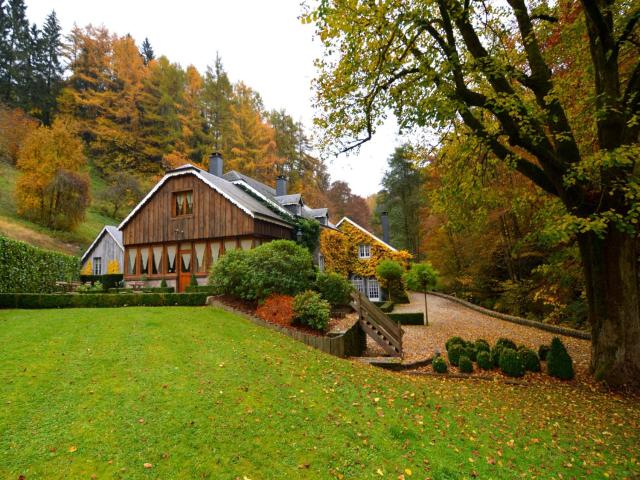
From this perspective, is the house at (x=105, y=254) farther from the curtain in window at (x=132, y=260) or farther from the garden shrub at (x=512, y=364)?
the garden shrub at (x=512, y=364)

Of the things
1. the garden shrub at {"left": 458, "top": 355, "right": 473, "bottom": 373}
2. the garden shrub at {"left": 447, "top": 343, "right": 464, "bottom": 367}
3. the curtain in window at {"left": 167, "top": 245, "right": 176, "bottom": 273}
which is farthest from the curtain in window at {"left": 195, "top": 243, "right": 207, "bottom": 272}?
the garden shrub at {"left": 458, "top": 355, "right": 473, "bottom": 373}

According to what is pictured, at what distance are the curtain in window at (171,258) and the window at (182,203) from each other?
2.07 meters

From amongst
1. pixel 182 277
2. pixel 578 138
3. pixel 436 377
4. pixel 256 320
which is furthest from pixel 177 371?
pixel 182 277

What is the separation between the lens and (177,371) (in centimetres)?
653

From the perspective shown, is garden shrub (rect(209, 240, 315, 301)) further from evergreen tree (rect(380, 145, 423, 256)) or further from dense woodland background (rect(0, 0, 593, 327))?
evergreen tree (rect(380, 145, 423, 256))

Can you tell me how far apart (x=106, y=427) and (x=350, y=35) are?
871 centimetres

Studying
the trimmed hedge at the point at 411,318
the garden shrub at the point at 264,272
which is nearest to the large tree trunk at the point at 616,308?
the garden shrub at the point at 264,272

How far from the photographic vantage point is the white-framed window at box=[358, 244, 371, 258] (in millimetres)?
29072

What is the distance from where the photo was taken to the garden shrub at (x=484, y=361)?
9.98m

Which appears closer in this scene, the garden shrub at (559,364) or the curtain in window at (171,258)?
the garden shrub at (559,364)

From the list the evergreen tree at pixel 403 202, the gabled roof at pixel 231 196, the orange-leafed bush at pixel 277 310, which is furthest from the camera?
the evergreen tree at pixel 403 202

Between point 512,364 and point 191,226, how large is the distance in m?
18.1

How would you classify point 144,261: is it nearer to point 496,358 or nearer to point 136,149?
point 496,358

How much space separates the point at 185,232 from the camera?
21594 mm
